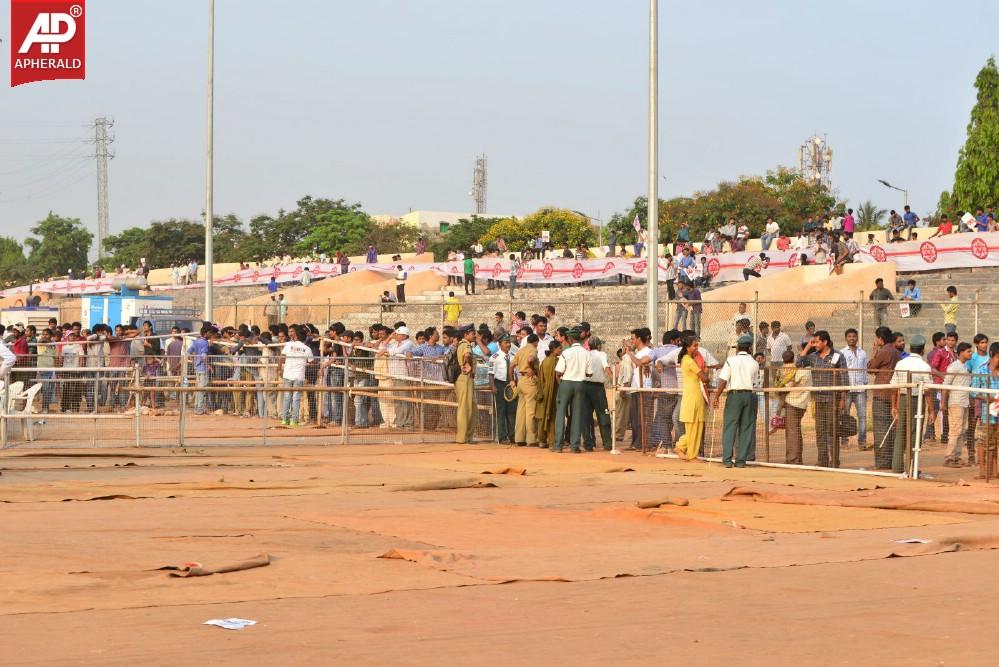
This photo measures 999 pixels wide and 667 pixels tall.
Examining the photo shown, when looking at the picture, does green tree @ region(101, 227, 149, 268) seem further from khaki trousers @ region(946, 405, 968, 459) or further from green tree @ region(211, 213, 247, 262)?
khaki trousers @ region(946, 405, 968, 459)

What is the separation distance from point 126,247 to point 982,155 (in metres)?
78.5

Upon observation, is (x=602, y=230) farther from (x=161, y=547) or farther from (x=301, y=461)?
(x=161, y=547)

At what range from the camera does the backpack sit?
73.2 ft

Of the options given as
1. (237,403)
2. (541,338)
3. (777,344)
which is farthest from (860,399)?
(237,403)

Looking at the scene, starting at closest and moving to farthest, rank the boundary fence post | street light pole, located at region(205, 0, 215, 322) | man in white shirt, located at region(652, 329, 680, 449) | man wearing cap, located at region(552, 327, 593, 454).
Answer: man in white shirt, located at region(652, 329, 680, 449), the boundary fence post, man wearing cap, located at region(552, 327, 593, 454), street light pole, located at region(205, 0, 215, 322)

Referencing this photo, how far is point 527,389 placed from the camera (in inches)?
839

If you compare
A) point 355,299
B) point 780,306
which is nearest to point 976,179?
point 355,299

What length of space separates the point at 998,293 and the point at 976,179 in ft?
104

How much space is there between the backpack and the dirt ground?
578 cm

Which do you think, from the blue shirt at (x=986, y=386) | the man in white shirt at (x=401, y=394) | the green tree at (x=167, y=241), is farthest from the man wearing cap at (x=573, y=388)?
the green tree at (x=167, y=241)

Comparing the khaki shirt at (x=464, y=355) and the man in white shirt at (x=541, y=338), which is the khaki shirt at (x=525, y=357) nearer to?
the khaki shirt at (x=464, y=355)

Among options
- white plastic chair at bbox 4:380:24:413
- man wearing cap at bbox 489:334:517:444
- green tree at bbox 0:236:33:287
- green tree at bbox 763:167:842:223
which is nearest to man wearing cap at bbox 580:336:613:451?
man wearing cap at bbox 489:334:517:444

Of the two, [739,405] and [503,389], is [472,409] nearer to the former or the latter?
[503,389]

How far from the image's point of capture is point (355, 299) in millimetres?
55375
